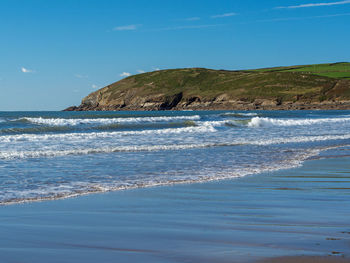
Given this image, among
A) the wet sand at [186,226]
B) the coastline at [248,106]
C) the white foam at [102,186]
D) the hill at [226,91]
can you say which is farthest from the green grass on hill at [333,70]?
the wet sand at [186,226]

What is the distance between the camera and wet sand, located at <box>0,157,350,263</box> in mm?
3346

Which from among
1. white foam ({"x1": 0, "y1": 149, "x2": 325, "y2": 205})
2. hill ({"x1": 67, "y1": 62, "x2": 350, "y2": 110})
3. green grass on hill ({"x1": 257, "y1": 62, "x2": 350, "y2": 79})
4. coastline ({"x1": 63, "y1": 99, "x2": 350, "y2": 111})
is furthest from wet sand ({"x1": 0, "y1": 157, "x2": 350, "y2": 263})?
green grass on hill ({"x1": 257, "y1": 62, "x2": 350, "y2": 79})

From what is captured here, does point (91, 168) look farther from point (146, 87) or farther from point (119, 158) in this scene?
point (146, 87)

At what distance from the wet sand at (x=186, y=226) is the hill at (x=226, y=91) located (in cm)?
8534

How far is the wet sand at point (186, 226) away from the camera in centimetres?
335

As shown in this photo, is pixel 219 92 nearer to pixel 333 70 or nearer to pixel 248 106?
pixel 248 106

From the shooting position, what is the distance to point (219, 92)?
11238cm

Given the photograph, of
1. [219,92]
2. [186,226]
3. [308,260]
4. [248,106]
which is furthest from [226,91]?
[308,260]

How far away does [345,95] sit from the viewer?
96000mm

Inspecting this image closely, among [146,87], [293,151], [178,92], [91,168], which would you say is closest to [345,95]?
[178,92]

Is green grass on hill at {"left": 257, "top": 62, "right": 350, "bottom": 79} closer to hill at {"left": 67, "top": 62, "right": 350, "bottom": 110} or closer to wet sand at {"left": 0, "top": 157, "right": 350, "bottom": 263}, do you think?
hill at {"left": 67, "top": 62, "right": 350, "bottom": 110}

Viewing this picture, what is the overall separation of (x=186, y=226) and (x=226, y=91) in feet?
359

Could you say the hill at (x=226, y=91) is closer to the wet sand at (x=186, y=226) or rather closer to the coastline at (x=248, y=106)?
the coastline at (x=248, y=106)

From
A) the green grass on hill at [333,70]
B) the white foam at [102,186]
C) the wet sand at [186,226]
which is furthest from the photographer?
the green grass on hill at [333,70]
